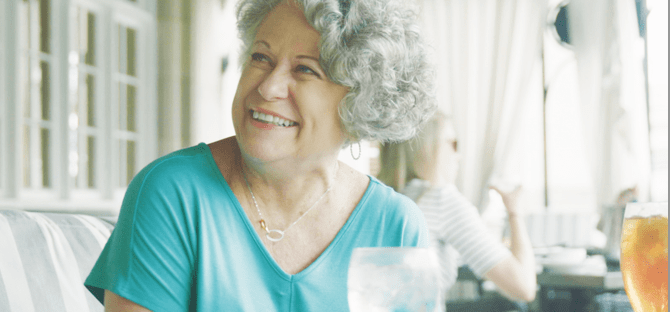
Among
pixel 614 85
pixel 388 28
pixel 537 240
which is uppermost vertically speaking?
pixel 614 85

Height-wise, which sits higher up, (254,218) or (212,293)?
(254,218)

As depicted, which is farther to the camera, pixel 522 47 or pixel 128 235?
pixel 522 47

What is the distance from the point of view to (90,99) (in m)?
4.20

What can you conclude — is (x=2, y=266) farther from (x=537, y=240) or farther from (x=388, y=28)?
(x=537, y=240)

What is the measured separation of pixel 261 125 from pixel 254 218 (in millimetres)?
188

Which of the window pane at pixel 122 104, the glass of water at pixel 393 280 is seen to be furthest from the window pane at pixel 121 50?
the glass of water at pixel 393 280

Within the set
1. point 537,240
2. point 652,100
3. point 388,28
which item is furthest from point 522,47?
point 388,28

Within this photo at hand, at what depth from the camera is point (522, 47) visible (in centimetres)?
515

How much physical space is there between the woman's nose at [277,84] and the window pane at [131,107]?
415 cm

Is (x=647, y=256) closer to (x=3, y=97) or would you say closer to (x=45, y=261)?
(x=45, y=261)

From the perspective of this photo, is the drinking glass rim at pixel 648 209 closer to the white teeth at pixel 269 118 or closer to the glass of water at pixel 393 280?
the glass of water at pixel 393 280

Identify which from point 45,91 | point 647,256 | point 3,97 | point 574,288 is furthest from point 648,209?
point 45,91

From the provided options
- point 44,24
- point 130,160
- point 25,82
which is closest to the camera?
point 25,82

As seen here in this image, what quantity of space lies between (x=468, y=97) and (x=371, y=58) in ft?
14.6
